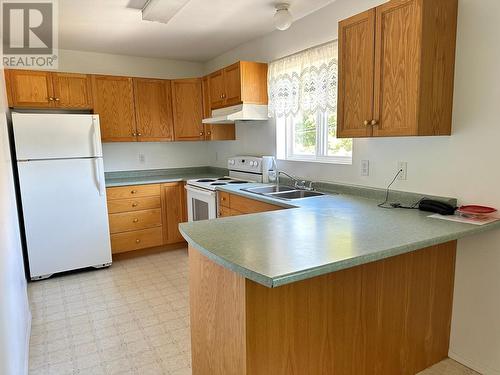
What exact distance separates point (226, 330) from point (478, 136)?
167cm

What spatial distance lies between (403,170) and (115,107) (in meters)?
3.19

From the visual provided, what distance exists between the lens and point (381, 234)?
160 cm

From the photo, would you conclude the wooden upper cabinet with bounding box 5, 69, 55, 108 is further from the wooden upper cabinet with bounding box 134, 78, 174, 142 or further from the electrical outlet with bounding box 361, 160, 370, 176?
the electrical outlet with bounding box 361, 160, 370, 176

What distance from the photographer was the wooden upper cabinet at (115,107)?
387 cm

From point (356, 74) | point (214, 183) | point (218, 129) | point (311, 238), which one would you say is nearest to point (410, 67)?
point (356, 74)

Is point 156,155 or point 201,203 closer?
point 201,203

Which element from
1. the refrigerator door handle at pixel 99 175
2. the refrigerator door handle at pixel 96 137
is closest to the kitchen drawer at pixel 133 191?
the refrigerator door handle at pixel 99 175

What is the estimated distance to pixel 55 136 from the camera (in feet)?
10.8

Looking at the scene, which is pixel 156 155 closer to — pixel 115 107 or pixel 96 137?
pixel 115 107

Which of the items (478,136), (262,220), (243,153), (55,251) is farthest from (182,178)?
(478,136)

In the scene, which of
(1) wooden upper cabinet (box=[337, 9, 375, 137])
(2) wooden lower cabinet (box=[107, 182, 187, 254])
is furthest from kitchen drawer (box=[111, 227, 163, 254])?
(1) wooden upper cabinet (box=[337, 9, 375, 137])

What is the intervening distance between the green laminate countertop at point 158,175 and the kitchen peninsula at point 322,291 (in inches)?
95.4

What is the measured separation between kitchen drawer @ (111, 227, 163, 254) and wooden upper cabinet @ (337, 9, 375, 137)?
2665mm

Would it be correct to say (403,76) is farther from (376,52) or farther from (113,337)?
(113,337)
